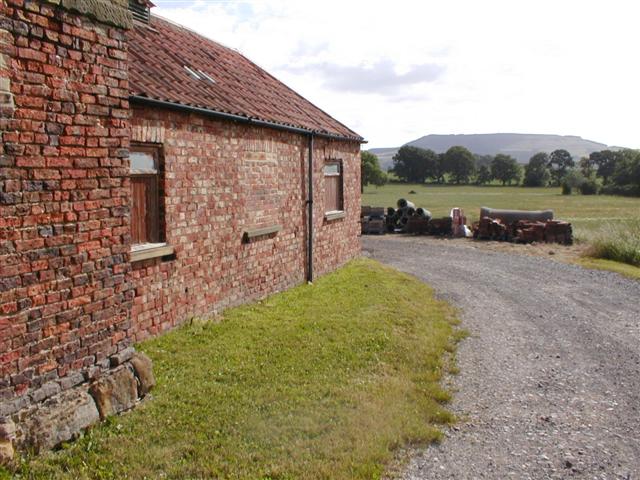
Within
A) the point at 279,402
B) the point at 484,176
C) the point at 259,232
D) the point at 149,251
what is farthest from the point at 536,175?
Result: the point at 279,402

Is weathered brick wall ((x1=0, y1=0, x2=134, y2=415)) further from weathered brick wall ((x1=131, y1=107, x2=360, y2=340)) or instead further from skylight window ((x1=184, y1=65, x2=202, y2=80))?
skylight window ((x1=184, y1=65, x2=202, y2=80))

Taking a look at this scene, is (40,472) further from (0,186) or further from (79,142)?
(79,142)

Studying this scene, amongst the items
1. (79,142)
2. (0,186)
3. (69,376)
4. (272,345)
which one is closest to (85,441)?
(69,376)

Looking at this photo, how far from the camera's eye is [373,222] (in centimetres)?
2781

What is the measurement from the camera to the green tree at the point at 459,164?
367 feet

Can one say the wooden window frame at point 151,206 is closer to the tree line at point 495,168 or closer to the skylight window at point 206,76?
the skylight window at point 206,76

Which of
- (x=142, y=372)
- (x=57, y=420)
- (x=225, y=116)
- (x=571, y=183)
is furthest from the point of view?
(x=571, y=183)

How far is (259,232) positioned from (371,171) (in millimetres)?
76921

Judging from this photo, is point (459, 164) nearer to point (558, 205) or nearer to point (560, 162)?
point (560, 162)

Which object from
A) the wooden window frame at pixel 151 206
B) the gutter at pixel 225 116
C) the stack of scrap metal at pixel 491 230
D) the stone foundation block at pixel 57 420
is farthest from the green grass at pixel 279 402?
the stack of scrap metal at pixel 491 230

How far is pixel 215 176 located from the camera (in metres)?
9.34

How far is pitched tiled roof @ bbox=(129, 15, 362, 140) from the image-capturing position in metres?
8.59

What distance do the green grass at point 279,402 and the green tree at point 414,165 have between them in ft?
347

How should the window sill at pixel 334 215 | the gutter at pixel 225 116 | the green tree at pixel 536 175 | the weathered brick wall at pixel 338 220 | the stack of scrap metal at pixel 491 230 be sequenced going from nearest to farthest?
the gutter at pixel 225 116
the weathered brick wall at pixel 338 220
the window sill at pixel 334 215
the stack of scrap metal at pixel 491 230
the green tree at pixel 536 175
